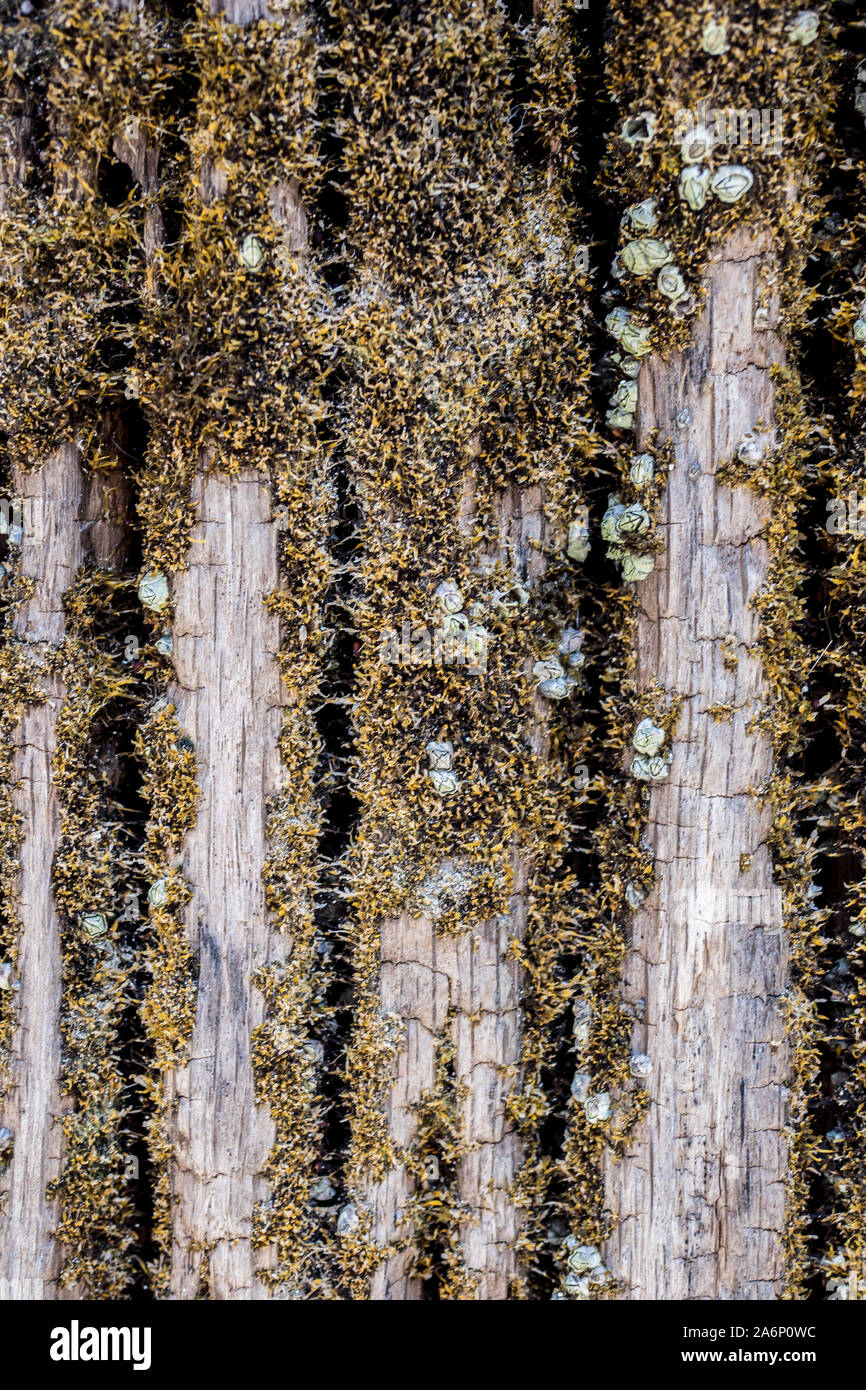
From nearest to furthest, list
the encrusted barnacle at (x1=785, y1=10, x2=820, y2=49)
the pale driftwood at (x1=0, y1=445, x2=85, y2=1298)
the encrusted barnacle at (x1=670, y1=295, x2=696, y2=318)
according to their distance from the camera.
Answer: the encrusted barnacle at (x1=785, y1=10, x2=820, y2=49)
the encrusted barnacle at (x1=670, y1=295, x2=696, y2=318)
the pale driftwood at (x1=0, y1=445, x2=85, y2=1298)

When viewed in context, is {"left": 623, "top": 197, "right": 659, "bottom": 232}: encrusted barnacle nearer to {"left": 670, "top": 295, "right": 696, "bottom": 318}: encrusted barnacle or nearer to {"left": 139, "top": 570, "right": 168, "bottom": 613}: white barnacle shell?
{"left": 670, "top": 295, "right": 696, "bottom": 318}: encrusted barnacle

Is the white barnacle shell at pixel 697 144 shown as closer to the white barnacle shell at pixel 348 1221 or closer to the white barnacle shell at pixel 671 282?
the white barnacle shell at pixel 671 282

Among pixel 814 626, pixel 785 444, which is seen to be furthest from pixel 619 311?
pixel 814 626

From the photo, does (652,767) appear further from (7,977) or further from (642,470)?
(7,977)

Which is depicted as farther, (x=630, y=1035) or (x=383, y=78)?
(x=630, y=1035)

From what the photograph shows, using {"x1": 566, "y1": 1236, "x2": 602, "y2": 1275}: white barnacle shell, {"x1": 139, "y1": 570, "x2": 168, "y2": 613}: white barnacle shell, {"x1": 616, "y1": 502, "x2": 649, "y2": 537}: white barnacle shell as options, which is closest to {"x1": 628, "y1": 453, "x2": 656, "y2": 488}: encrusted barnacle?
{"x1": 616, "y1": 502, "x2": 649, "y2": 537}: white barnacle shell

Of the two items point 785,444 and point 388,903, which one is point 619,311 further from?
point 388,903

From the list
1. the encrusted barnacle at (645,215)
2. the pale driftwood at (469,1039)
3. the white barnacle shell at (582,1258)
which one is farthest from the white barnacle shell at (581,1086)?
the encrusted barnacle at (645,215)
